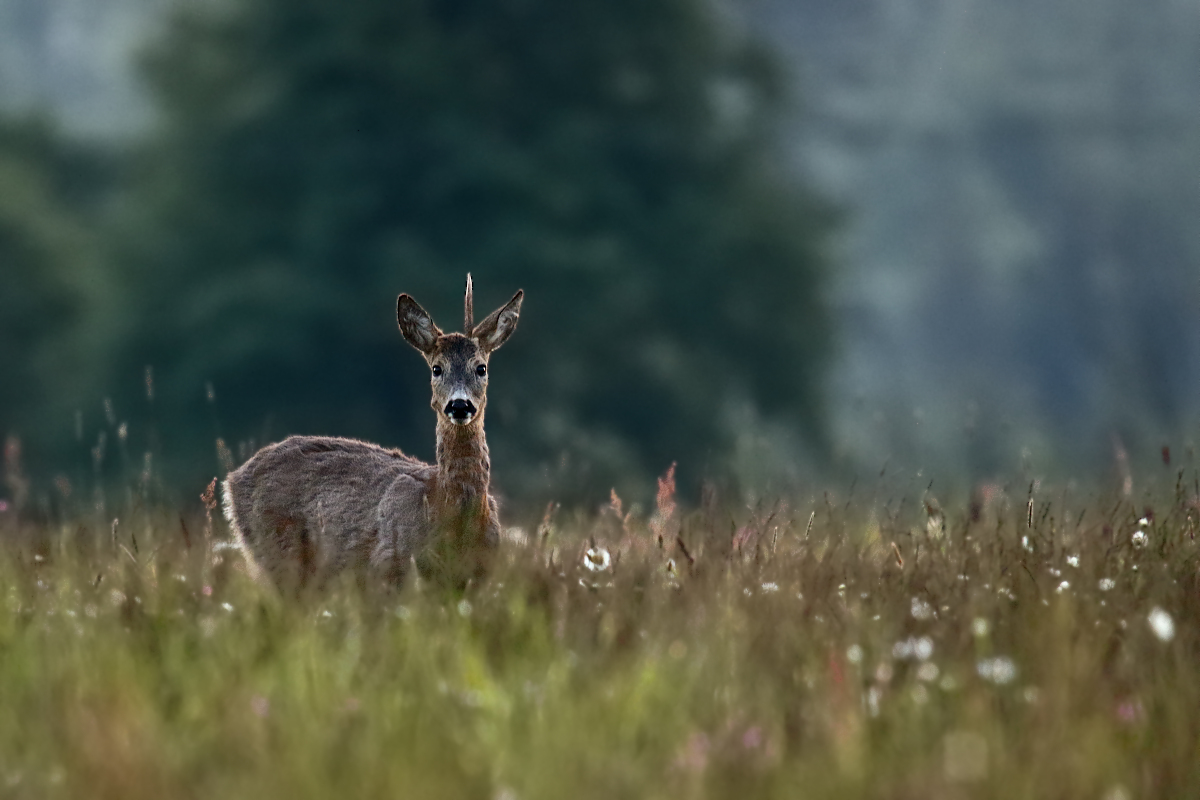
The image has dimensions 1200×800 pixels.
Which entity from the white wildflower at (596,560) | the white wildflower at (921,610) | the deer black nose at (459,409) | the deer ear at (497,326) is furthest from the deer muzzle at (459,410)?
the white wildflower at (921,610)

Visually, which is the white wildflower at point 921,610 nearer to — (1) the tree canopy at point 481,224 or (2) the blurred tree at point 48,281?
(1) the tree canopy at point 481,224

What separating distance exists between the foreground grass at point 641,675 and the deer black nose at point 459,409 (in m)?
0.60

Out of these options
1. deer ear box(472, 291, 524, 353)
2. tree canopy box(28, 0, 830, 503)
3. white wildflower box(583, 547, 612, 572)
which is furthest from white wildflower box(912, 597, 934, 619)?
tree canopy box(28, 0, 830, 503)

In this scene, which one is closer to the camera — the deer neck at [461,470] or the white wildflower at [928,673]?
the white wildflower at [928,673]

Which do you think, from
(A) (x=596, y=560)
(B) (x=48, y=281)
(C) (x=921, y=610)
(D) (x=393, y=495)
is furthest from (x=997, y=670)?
(B) (x=48, y=281)

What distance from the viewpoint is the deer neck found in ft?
18.0

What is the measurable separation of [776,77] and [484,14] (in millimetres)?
4076

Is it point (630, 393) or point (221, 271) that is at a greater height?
point (221, 271)

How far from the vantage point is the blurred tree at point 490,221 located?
1442 centimetres

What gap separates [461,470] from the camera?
18.1 feet

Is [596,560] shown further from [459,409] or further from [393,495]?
[393,495]

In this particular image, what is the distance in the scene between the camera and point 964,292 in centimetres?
1719

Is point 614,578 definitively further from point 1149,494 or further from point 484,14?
point 484,14

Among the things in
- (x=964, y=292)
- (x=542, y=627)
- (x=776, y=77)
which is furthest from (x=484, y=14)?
(x=542, y=627)
